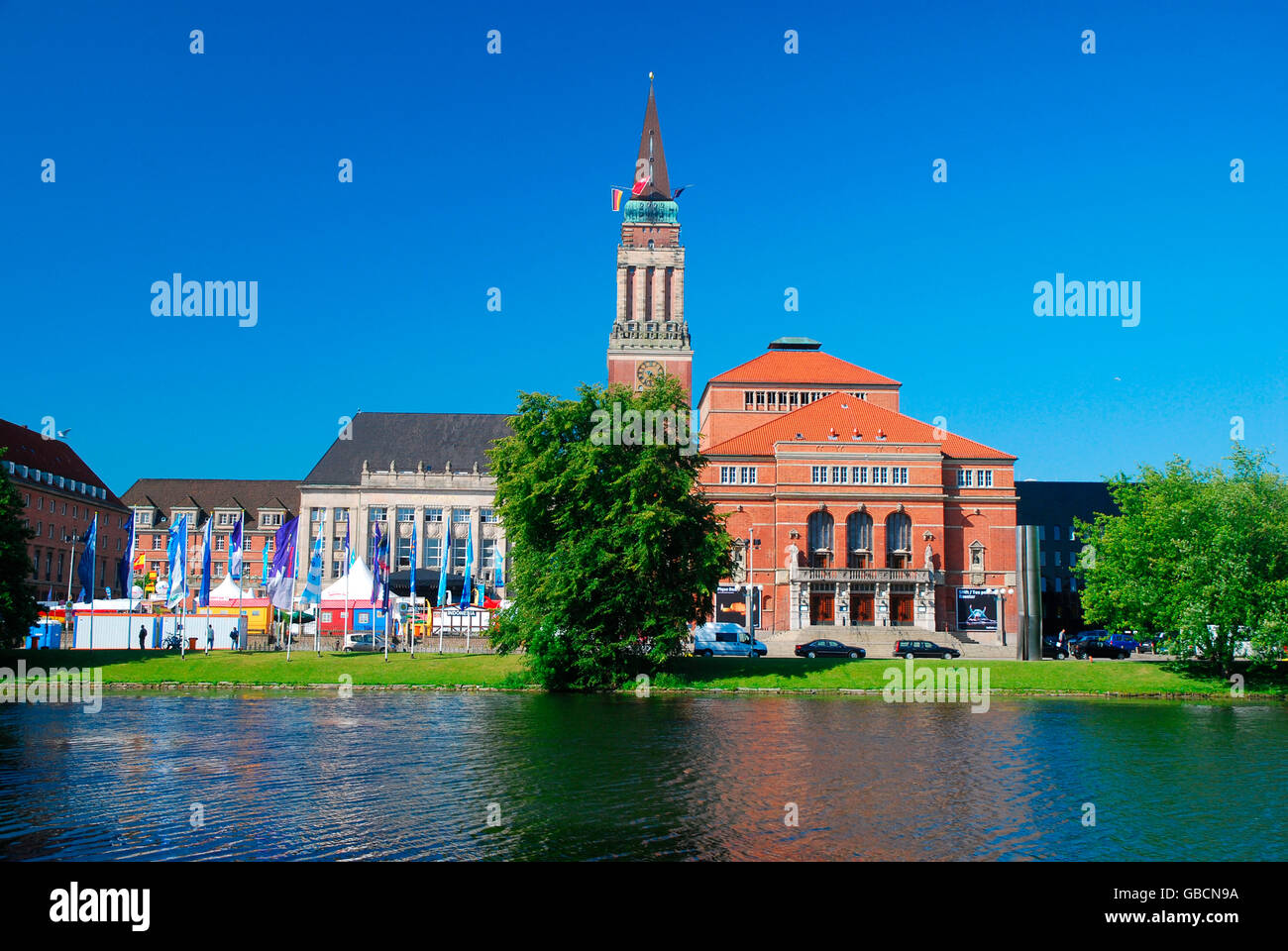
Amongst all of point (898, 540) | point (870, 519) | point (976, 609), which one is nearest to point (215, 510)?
point (870, 519)

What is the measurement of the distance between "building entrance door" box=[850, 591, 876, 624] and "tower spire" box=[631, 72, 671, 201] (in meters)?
64.0

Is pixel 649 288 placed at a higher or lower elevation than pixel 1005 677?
higher

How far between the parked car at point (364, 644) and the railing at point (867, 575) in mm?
34911

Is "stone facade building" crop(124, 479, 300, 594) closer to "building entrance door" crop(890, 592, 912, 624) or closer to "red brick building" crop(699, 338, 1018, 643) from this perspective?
"red brick building" crop(699, 338, 1018, 643)

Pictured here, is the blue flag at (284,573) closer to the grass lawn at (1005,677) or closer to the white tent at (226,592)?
the white tent at (226,592)

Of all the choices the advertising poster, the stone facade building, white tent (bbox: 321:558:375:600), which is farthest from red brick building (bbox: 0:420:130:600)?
the advertising poster

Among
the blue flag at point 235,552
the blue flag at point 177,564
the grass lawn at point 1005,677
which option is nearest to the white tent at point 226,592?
the blue flag at point 235,552

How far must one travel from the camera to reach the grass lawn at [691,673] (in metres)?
53.4

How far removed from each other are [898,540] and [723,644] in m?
29.4

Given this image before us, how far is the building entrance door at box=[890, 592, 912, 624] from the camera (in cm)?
8756

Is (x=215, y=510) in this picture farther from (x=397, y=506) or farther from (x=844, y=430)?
(x=844, y=430)

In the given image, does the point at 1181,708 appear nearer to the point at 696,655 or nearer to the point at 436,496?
the point at 696,655

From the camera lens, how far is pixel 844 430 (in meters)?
93.6
